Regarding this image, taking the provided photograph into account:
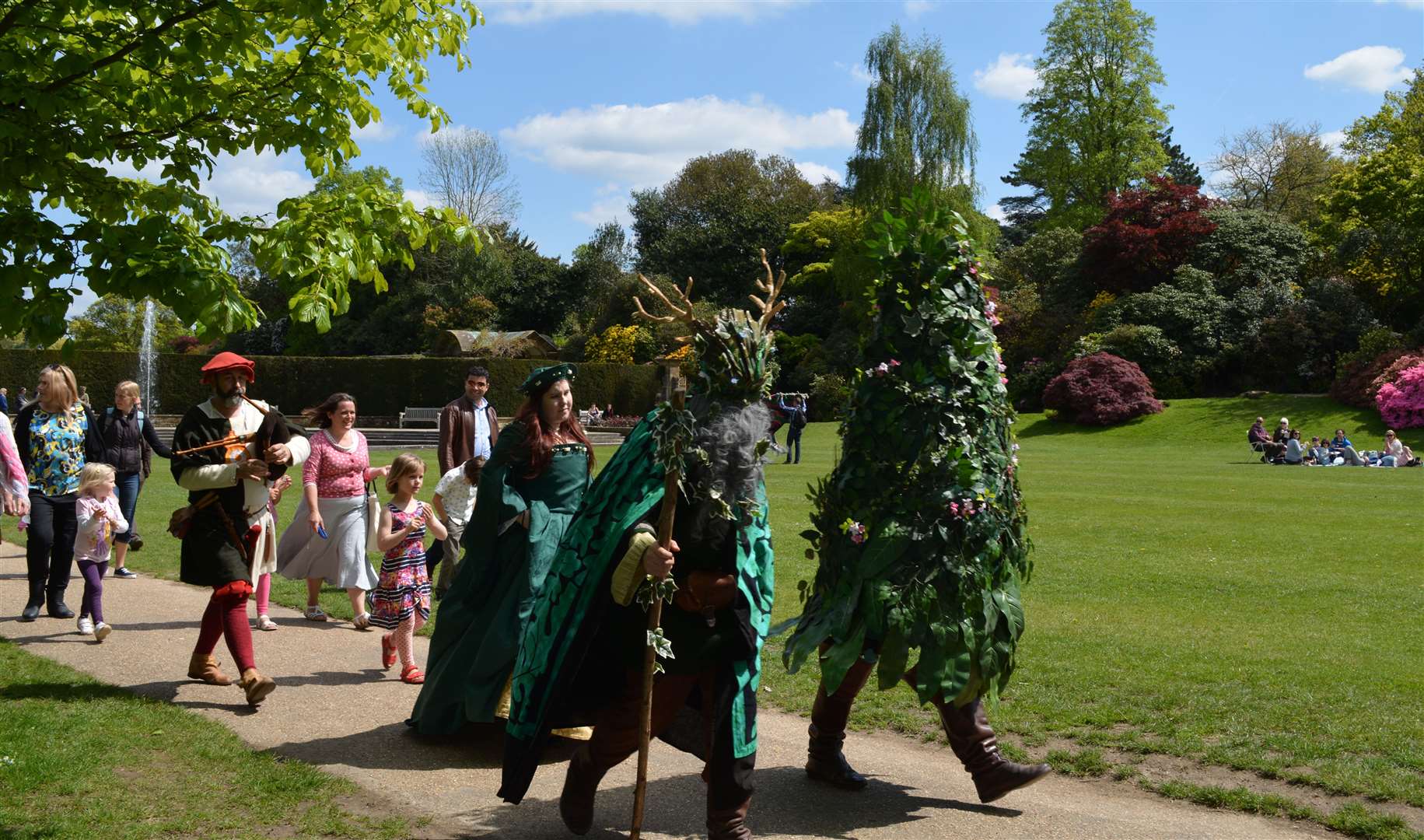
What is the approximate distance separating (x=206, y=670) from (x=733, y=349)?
4.16 m

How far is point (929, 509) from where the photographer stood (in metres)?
4.55

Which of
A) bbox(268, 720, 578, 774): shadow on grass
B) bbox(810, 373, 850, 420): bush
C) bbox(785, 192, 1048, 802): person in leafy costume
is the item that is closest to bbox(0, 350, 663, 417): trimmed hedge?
bbox(810, 373, 850, 420): bush

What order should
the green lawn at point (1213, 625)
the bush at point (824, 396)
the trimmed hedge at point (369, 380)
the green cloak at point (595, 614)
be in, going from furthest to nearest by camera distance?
the trimmed hedge at point (369, 380) → the bush at point (824, 396) → the green lawn at point (1213, 625) → the green cloak at point (595, 614)

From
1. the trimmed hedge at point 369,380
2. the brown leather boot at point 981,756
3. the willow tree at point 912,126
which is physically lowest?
the brown leather boot at point 981,756

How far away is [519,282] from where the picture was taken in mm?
57219

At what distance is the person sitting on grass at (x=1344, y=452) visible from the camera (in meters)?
26.4

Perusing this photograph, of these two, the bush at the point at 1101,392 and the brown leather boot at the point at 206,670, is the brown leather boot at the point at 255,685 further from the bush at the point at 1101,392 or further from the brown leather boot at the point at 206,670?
the bush at the point at 1101,392

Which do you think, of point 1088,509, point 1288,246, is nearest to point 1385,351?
point 1288,246

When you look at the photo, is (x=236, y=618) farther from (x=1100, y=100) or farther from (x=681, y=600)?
(x=1100, y=100)

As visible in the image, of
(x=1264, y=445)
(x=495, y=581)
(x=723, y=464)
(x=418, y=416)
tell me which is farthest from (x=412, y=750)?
(x=418, y=416)

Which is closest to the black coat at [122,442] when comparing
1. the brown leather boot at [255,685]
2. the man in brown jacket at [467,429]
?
the man in brown jacket at [467,429]

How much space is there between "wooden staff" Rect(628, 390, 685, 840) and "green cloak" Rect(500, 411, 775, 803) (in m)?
0.16

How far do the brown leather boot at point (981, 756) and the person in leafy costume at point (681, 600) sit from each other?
91 cm

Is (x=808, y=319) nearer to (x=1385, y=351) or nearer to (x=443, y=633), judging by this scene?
(x=1385, y=351)
